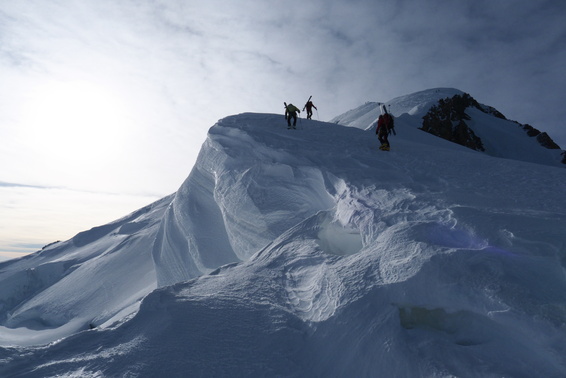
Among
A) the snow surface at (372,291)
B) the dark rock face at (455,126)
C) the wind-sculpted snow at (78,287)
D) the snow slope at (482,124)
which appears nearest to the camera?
the snow surface at (372,291)

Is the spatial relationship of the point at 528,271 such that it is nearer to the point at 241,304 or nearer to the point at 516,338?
the point at 516,338

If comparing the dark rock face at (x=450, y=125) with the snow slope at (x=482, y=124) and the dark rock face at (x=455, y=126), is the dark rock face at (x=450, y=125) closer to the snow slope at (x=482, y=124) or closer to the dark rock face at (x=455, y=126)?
the dark rock face at (x=455, y=126)

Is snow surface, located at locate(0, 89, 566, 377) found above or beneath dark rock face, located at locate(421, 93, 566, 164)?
beneath

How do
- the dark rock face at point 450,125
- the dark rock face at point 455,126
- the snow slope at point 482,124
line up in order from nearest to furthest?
the dark rock face at point 450,125, the dark rock face at point 455,126, the snow slope at point 482,124

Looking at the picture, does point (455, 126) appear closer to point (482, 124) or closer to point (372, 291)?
point (482, 124)

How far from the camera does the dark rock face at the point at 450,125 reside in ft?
113

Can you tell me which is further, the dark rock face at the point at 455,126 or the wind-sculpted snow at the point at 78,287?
the dark rock face at the point at 455,126

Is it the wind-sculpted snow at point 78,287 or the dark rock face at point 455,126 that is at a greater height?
the dark rock face at point 455,126

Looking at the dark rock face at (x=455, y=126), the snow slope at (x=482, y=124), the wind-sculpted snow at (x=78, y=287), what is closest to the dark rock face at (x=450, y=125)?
the dark rock face at (x=455, y=126)

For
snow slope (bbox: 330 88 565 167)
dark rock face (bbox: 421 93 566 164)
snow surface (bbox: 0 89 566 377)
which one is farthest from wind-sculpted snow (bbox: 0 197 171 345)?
dark rock face (bbox: 421 93 566 164)

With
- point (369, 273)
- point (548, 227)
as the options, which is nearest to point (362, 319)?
point (369, 273)

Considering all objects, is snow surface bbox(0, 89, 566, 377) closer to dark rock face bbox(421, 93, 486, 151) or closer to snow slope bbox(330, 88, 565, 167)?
snow slope bbox(330, 88, 565, 167)

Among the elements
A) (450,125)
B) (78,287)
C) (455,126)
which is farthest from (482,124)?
(78,287)

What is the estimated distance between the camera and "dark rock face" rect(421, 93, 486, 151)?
34444 mm
